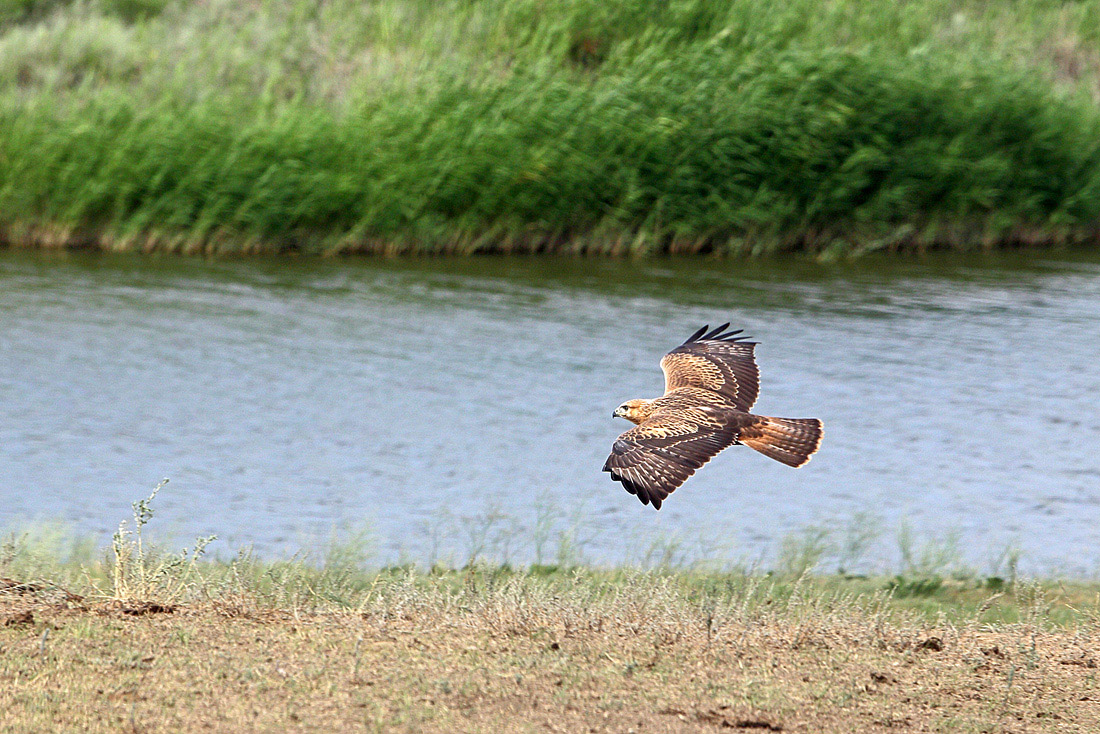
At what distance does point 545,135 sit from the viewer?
60.6 feet

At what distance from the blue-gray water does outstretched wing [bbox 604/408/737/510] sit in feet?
7.97

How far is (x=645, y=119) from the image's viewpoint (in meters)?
18.6

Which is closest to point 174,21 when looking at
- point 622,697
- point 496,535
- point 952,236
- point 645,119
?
point 645,119

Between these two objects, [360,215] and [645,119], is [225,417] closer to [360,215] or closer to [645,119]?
[360,215]

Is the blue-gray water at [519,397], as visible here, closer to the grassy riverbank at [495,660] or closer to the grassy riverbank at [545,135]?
the grassy riverbank at [545,135]

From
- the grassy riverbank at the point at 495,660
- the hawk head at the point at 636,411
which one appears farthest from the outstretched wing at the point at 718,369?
the grassy riverbank at the point at 495,660

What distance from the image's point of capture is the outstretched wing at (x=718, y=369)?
23.4 feet

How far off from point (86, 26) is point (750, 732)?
18927 mm

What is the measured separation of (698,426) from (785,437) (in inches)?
17.8

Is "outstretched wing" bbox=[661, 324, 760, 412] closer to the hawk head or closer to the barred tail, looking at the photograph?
the hawk head

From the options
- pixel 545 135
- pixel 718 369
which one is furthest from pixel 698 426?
pixel 545 135

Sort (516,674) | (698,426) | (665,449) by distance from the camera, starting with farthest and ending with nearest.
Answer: (698,426), (665,449), (516,674)

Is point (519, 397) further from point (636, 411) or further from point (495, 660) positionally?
point (495, 660)

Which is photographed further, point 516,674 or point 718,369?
point 718,369
